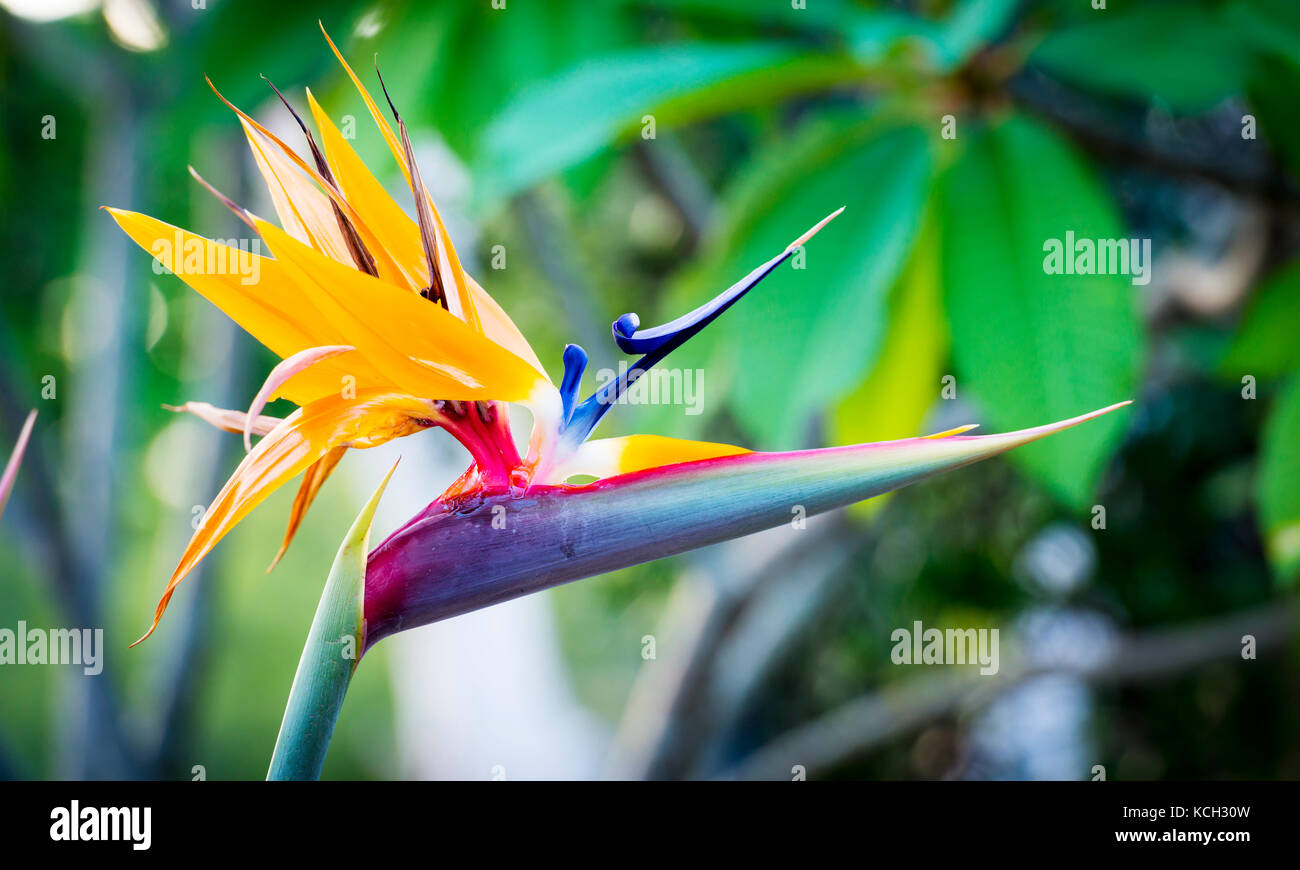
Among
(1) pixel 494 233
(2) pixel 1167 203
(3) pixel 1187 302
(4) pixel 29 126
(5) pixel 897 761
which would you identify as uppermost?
(4) pixel 29 126

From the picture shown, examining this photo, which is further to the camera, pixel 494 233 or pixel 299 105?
pixel 494 233

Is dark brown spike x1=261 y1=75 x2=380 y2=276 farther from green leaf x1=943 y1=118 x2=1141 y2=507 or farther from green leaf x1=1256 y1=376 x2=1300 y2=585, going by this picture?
green leaf x1=1256 y1=376 x2=1300 y2=585

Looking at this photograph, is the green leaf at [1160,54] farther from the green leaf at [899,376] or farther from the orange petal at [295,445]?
the orange petal at [295,445]

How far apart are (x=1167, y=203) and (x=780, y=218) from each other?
131 centimetres

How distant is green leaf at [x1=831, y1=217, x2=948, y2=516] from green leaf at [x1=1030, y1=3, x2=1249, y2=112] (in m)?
0.20

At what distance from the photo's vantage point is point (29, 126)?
1.86m

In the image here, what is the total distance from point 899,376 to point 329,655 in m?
0.58

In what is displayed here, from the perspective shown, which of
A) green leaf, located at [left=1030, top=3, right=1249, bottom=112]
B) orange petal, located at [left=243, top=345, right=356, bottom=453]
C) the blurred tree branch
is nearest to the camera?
orange petal, located at [left=243, top=345, right=356, bottom=453]

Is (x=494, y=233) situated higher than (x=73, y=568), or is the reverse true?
(x=494, y=233)

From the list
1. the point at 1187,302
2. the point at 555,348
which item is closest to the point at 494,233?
the point at 555,348

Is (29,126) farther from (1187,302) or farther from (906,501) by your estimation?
(1187,302)

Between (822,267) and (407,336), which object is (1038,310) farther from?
(407,336)

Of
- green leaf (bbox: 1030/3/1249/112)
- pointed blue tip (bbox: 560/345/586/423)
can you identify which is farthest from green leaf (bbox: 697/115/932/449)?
pointed blue tip (bbox: 560/345/586/423)

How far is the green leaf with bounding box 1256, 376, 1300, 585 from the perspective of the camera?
68cm
